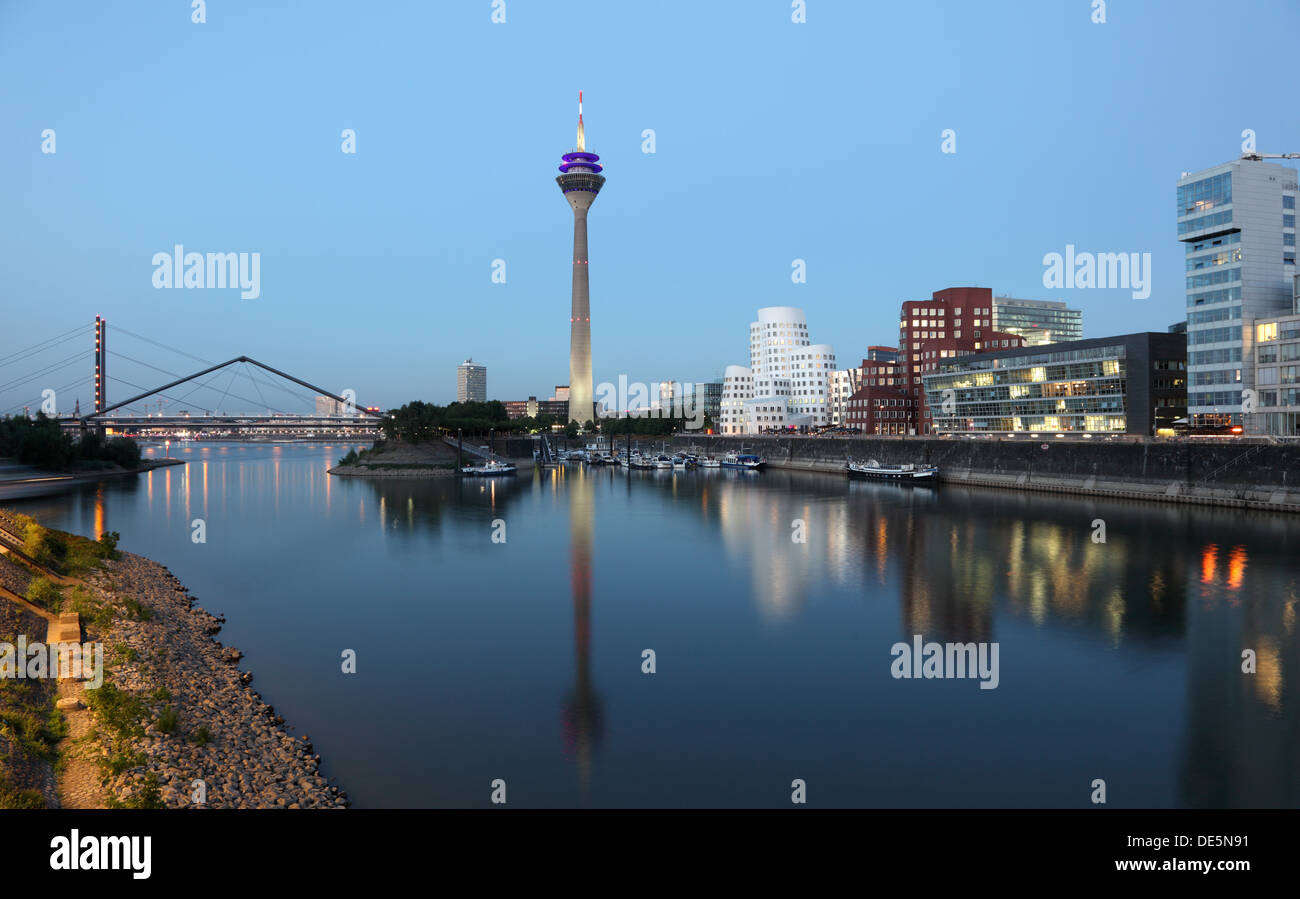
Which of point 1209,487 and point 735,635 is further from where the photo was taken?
point 1209,487

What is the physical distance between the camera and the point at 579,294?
622ft

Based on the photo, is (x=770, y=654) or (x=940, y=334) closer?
(x=770, y=654)

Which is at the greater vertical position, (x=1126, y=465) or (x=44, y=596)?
(x=1126, y=465)

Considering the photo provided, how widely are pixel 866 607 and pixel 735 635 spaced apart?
19.3 ft

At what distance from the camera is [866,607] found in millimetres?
26859

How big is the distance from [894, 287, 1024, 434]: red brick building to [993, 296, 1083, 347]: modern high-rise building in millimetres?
61497

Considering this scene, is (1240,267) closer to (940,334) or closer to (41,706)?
(940,334)

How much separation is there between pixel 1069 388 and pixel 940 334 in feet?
140

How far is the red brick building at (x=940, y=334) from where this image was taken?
414 feet

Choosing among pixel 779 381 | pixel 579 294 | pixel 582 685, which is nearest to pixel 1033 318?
pixel 779 381

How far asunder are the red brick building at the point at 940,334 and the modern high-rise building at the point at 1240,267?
181 ft

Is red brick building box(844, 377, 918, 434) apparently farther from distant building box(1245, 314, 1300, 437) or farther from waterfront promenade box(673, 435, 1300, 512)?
distant building box(1245, 314, 1300, 437)

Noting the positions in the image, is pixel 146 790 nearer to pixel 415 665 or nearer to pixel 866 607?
pixel 415 665
